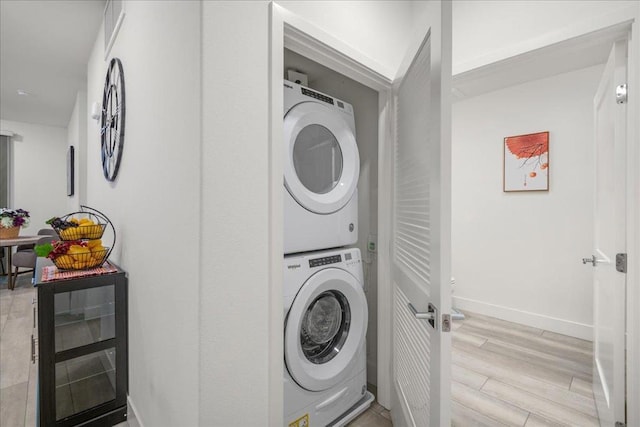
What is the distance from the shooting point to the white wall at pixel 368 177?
2074 millimetres

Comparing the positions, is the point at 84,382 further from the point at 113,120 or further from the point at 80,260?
the point at 113,120

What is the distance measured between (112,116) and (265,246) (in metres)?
1.60

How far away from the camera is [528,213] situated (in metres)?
3.12

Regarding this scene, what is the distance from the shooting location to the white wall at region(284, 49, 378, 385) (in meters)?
2.07

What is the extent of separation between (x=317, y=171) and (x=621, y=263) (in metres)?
1.46

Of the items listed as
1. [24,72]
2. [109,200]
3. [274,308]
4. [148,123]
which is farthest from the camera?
[24,72]

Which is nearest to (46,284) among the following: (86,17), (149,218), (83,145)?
(149,218)

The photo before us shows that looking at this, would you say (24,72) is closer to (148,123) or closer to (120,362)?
(148,123)

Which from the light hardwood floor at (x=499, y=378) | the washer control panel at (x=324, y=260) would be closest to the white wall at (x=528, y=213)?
the light hardwood floor at (x=499, y=378)

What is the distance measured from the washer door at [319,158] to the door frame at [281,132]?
0.67 feet

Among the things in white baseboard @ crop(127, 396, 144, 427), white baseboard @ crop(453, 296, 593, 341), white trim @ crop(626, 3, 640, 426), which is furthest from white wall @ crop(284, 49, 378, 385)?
white baseboard @ crop(453, 296, 593, 341)

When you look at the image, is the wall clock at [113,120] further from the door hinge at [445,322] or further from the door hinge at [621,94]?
the door hinge at [621,94]

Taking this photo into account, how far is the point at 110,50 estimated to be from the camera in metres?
2.05

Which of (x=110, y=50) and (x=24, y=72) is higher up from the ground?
(x=24, y=72)
